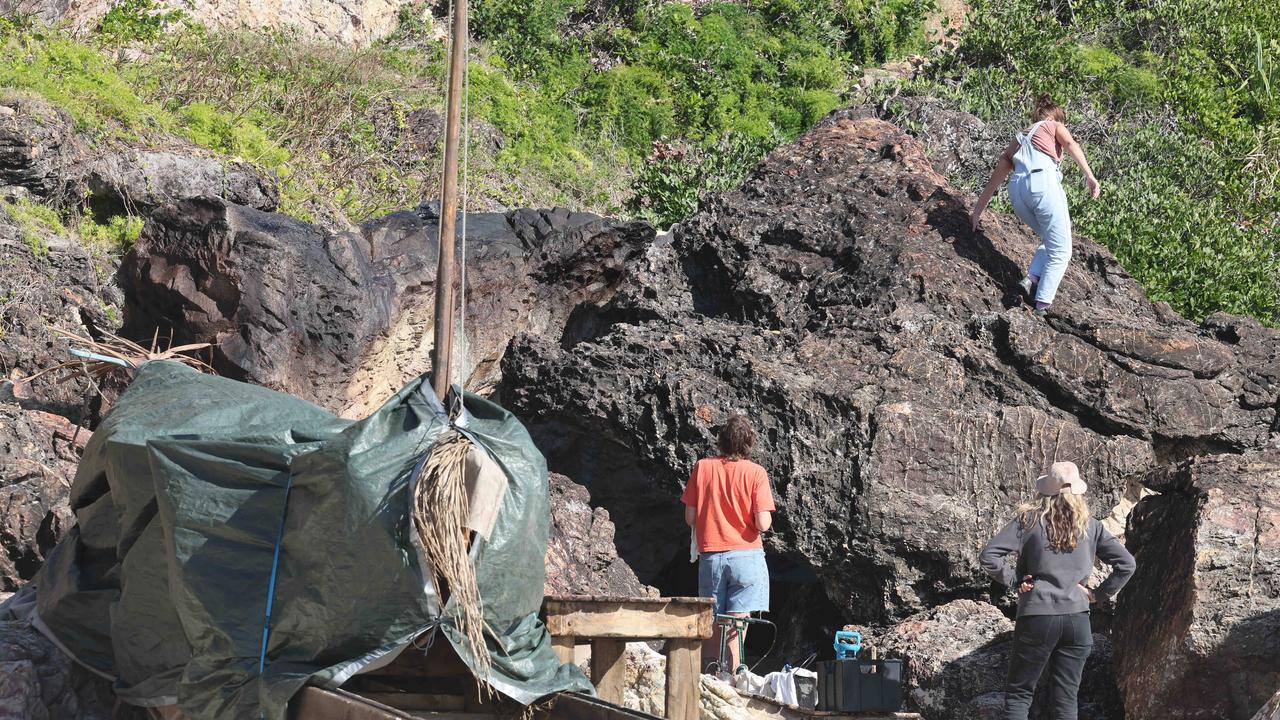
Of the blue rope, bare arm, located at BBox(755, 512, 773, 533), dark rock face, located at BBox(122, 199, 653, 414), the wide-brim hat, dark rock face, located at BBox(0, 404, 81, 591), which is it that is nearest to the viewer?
the blue rope

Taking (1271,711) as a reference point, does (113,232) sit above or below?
above

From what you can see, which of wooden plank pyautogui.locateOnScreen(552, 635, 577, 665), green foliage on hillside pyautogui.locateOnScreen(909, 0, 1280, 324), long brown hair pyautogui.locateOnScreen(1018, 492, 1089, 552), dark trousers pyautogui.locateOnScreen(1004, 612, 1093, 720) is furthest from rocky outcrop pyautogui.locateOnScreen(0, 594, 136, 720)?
green foliage on hillside pyautogui.locateOnScreen(909, 0, 1280, 324)

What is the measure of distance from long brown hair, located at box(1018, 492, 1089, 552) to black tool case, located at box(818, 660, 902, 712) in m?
0.87

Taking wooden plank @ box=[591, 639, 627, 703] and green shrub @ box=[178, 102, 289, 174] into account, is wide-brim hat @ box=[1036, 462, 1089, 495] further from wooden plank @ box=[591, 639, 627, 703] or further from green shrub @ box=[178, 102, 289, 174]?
green shrub @ box=[178, 102, 289, 174]

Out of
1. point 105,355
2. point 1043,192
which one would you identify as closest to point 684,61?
point 1043,192

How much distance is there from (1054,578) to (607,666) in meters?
1.91

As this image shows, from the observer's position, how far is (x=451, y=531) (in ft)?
13.8

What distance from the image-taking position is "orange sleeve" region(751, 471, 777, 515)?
638 cm

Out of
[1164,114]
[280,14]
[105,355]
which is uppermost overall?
[280,14]

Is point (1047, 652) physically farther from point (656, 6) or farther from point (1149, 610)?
point (656, 6)

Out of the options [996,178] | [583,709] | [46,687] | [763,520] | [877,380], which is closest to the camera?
[583,709]

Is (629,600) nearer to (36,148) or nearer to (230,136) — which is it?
(36,148)

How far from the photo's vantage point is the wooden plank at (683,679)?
5141mm

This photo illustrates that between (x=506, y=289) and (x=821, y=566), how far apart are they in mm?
3215
